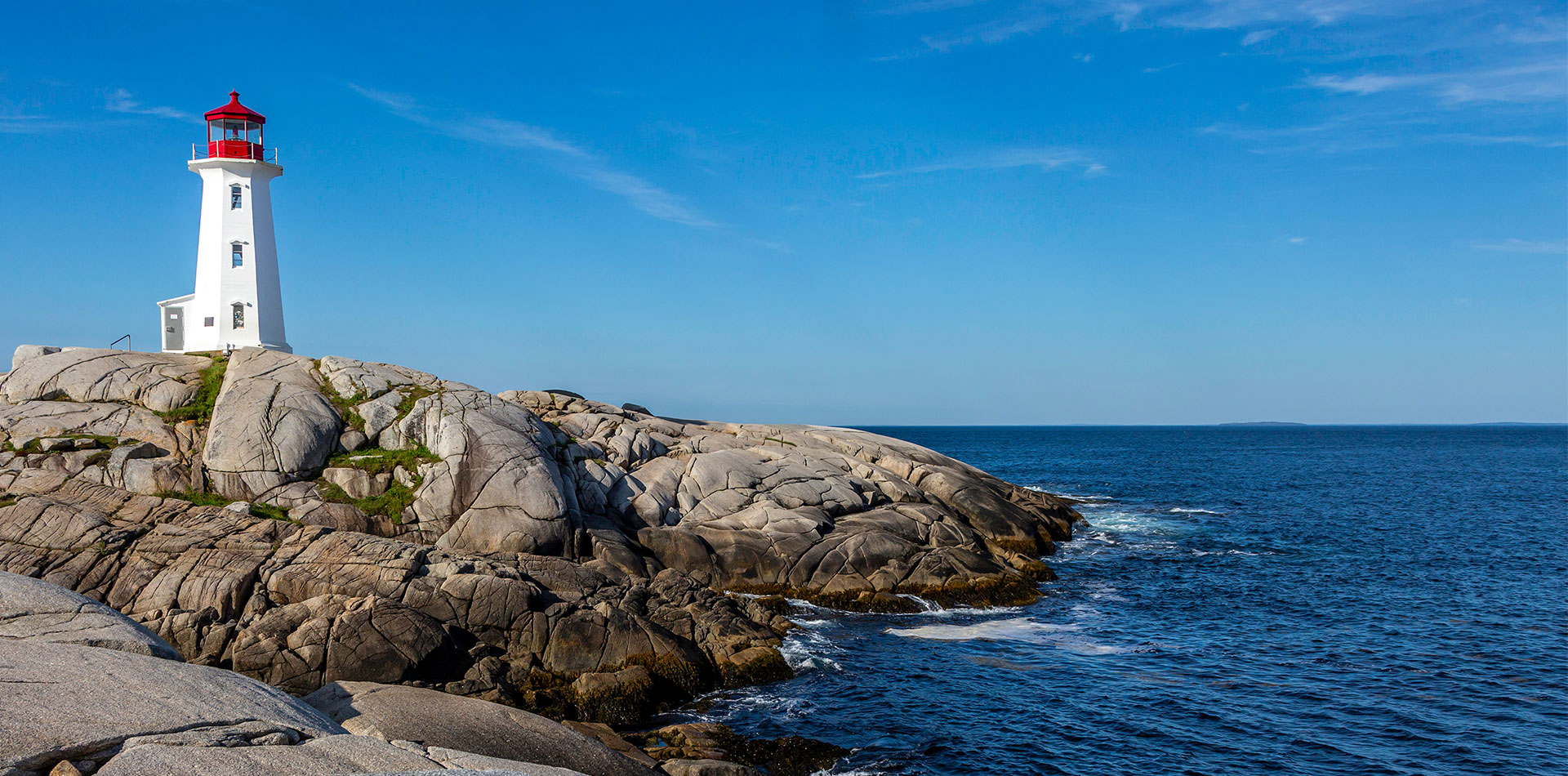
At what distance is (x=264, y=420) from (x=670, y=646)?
1699 cm

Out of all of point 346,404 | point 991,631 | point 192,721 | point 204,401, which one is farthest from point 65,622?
point 991,631

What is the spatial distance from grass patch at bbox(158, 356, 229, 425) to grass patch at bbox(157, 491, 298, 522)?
13.5 feet

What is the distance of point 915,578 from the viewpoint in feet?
115

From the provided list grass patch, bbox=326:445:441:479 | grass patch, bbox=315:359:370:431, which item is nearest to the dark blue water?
grass patch, bbox=326:445:441:479

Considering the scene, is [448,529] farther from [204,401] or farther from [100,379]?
[100,379]

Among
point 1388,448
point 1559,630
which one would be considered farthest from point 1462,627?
point 1388,448

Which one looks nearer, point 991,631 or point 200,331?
point 991,631

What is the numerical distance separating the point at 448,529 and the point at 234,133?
77.0ft

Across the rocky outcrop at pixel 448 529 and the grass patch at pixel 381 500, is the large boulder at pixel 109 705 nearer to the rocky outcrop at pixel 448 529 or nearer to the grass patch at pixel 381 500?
the rocky outcrop at pixel 448 529

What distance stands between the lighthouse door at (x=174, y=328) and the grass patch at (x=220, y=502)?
15.6 meters

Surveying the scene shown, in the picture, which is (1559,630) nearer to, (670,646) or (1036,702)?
(1036,702)

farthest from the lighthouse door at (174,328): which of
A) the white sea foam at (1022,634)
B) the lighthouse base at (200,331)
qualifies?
the white sea foam at (1022,634)

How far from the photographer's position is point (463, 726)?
16438 mm

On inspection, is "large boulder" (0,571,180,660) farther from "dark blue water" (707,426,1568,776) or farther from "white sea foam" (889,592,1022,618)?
"white sea foam" (889,592,1022,618)
